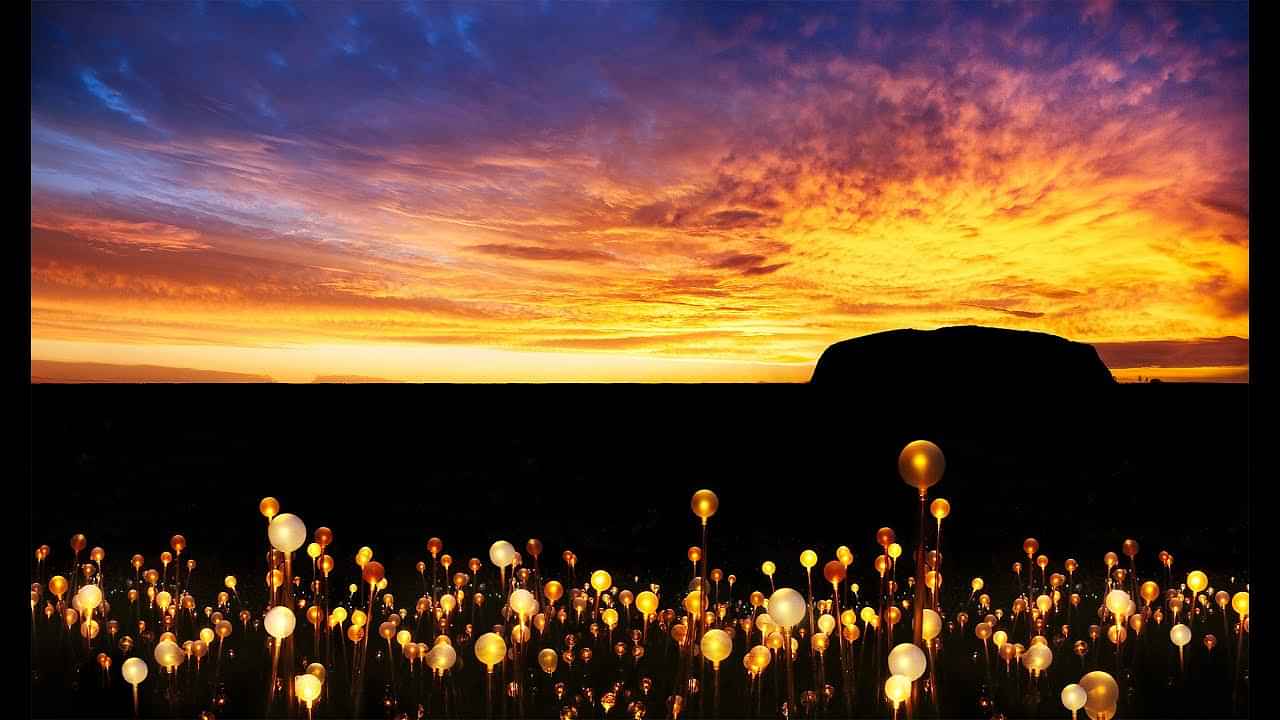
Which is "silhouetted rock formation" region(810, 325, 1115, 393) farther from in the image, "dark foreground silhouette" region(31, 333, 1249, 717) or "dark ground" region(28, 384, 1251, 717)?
"dark ground" region(28, 384, 1251, 717)

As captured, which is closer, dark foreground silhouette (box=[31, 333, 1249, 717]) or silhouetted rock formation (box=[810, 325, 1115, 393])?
dark foreground silhouette (box=[31, 333, 1249, 717])

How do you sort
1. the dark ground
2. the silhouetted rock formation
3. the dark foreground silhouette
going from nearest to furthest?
the dark foreground silhouette < the dark ground < the silhouetted rock formation

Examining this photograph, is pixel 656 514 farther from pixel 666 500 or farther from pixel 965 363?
pixel 965 363

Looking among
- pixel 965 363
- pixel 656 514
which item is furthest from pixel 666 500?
pixel 965 363

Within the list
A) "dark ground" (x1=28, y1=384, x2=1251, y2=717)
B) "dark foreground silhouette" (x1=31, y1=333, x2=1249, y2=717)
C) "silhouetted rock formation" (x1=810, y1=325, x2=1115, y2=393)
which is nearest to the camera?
"dark foreground silhouette" (x1=31, y1=333, x2=1249, y2=717)

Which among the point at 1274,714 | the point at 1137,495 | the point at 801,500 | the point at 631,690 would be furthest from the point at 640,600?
the point at 1137,495

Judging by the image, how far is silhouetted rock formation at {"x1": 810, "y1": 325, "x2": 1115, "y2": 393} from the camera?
265 feet

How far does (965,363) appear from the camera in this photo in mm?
82125

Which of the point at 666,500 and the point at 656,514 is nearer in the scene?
the point at 656,514

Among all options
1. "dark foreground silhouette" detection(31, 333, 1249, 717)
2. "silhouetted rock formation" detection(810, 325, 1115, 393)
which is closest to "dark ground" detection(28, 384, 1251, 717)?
"dark foreground silhouette" detection(31, 333, 1249, 717)

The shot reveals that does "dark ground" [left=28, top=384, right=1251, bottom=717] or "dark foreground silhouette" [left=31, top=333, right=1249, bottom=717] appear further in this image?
"dark ground" [left=28, top=384, right=1251, bottom=717]

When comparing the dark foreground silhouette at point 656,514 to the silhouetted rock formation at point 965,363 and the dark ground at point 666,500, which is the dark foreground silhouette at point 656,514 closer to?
the dark ground at point 666,500

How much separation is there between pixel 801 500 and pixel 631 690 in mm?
17592

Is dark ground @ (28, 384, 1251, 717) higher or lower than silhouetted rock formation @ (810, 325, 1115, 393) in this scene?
lower
